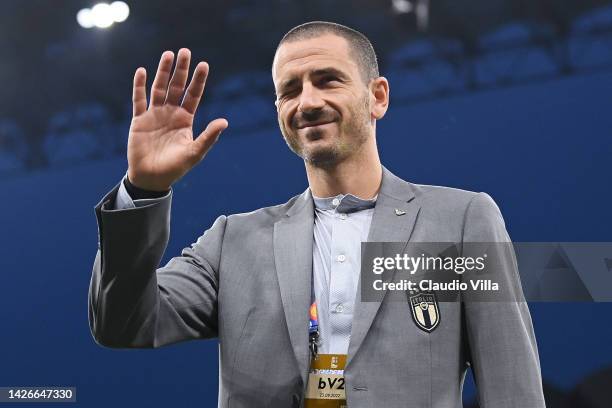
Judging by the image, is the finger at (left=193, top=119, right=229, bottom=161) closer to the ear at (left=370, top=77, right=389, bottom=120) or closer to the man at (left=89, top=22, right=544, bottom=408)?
the man at (left=89, top=22, right=544, bottom=408)

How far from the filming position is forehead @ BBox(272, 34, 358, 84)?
70.1 inches

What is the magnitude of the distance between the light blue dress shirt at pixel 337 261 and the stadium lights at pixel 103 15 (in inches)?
176

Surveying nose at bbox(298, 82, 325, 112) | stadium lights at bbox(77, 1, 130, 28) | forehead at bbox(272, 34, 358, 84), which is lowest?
nose at bbox(298, 82, 325, 112)

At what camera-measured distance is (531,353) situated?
5.05 ft

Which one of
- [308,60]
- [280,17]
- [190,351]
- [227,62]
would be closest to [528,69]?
[280,17]

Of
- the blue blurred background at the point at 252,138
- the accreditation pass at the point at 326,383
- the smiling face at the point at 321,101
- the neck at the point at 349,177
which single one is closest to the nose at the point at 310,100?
the smiling face at the point at 321,101

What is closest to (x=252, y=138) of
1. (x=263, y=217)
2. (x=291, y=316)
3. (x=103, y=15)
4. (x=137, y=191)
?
(x=103, y=15)

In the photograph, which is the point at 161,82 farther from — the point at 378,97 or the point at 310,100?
the point at 378,97

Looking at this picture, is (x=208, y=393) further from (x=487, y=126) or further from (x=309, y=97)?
(x=309, y=97)

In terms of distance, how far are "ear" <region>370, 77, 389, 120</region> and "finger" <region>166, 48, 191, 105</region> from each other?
22.7 inches

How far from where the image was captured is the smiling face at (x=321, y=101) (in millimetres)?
1736

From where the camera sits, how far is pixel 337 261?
166 centimetres

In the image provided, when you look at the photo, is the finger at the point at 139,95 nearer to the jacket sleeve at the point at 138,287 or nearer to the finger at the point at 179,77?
the finger at the point at 179,77

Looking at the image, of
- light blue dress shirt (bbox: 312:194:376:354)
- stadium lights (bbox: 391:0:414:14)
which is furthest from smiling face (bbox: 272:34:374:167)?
stadium lights (bbox: 391:0:414:14)
